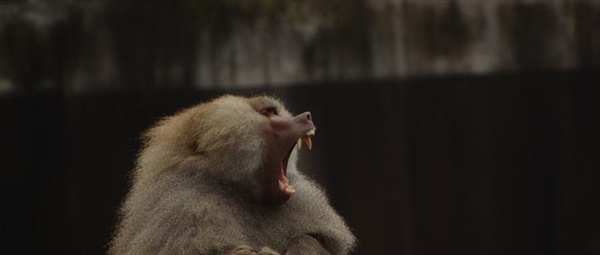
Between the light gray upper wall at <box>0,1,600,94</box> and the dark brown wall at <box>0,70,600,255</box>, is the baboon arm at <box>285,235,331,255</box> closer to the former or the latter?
the dark brown wall at <box>0,70,600,255</box>

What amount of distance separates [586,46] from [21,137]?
402 centimetres

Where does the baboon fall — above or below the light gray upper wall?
below

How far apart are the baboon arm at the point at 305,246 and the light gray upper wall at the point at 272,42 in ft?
8.01

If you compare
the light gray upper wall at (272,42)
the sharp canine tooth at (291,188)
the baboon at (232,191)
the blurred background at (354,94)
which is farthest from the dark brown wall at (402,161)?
the sharp canine tooth at (291,188)

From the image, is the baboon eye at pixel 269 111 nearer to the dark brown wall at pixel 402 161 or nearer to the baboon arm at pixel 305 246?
the baboon arm at pixel 305 246

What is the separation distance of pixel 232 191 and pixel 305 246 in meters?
0.45

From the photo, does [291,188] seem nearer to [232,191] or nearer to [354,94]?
[232,191]

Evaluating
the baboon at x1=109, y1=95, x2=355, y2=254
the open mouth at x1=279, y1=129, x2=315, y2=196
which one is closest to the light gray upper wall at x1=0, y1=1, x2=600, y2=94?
the baboon at x1=109, y1=95, x2=355, y2=254

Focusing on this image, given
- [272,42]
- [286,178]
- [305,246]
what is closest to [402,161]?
[272,42]

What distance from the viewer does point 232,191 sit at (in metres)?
5.04

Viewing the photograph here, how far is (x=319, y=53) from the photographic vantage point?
727 centimetres

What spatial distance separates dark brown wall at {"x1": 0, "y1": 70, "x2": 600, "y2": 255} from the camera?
7289mm

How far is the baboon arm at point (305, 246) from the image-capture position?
4902 mm

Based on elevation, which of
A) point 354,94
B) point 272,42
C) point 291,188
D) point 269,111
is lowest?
point 291,188
